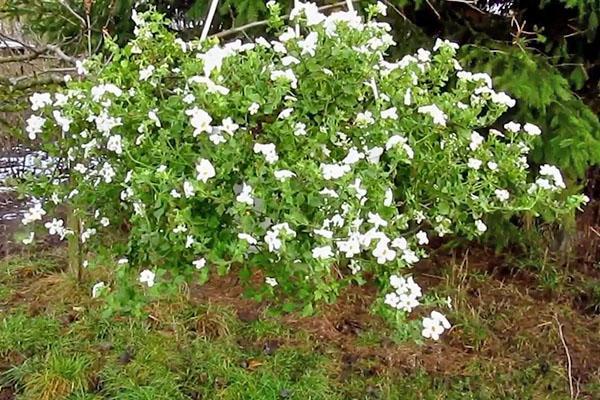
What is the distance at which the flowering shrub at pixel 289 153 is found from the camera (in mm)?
1390

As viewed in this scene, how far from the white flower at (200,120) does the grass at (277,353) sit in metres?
1.10

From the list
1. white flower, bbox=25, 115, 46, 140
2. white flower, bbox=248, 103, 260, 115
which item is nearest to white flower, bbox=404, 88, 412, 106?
white flower, bbox=248, 103, 260, 115

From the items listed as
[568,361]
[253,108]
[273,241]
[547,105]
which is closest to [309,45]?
[253,108]

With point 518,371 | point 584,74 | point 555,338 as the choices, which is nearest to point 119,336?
point 518,371

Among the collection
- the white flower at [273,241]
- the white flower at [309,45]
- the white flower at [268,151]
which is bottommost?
the white flower at [273,241]

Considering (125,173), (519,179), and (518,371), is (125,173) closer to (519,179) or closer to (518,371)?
(519,179)

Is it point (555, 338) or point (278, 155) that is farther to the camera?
point (555, 338)

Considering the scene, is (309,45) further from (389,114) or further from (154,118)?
(154,118)

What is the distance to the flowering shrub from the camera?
54.7 inches

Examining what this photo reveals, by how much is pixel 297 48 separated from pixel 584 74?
170 cm

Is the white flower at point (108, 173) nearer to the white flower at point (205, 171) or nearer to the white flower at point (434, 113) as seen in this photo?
the white flower at point (205, 171)

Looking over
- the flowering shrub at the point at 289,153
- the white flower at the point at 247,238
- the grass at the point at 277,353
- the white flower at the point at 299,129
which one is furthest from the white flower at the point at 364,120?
the grass at the point at 277,353

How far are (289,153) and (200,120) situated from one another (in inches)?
7.6

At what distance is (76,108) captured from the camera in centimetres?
156
